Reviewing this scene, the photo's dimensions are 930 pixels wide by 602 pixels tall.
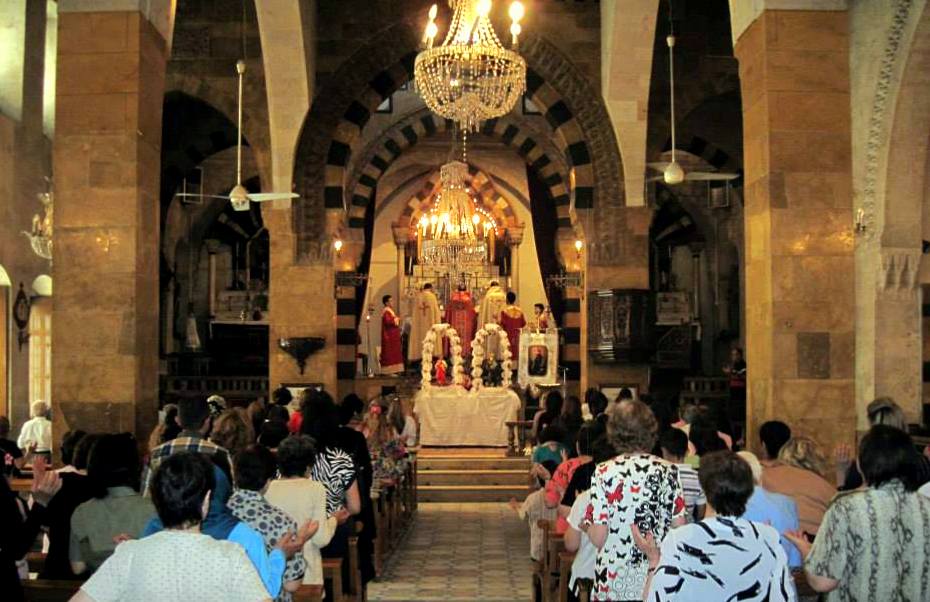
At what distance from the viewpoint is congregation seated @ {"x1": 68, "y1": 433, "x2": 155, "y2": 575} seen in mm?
4145

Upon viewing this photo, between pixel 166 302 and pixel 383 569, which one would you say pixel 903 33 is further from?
pixel 166 302

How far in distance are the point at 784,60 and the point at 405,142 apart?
13.6 meters

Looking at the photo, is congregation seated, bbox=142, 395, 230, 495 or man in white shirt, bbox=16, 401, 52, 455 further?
man in white shirt, bbox=16, 401, 52, 455

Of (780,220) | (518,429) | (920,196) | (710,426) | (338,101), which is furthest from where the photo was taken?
(338,101)

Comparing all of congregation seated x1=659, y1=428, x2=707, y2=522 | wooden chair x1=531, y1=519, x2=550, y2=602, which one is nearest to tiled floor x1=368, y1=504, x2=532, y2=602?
wooden chair x1=531, y1=519, x2=550, y2=602

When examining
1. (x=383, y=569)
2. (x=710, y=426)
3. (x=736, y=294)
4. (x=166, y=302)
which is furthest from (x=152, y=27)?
(x=736, y=294)

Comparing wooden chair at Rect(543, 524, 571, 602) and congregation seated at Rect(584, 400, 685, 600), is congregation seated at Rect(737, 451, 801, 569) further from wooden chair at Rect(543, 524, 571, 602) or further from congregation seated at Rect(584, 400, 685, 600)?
wooden chair at Rect(543, 524, 571, 602)

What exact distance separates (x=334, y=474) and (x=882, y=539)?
274 centimetres

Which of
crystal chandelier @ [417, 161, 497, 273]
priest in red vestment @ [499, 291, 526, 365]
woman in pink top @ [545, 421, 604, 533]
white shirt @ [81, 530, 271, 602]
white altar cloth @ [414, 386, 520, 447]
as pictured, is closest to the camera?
white shirt @ [81, 530, 271, 602]

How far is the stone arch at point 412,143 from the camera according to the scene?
20250mm

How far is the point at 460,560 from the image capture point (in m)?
9.16

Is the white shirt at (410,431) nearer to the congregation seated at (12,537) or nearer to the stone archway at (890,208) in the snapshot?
the stone archway at (890,208)

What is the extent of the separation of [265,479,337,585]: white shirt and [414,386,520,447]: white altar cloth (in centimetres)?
1023

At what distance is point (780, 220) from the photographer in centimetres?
773
